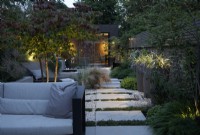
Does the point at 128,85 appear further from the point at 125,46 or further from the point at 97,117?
the point at 125,46

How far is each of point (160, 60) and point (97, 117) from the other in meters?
1.71

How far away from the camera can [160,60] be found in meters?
6.74

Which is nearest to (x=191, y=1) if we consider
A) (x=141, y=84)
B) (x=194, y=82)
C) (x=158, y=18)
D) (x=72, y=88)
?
(x=158, y=18)

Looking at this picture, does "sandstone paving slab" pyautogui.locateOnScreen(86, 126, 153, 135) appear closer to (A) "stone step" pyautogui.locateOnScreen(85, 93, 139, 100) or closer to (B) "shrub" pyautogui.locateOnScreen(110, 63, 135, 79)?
(A) "stone step" pyautogui.locateOnScreen(85, 93, 139, 100)

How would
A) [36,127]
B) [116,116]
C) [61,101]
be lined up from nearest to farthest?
1. [36,127]
2. [61,101]
3. [116,116]

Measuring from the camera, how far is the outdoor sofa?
414 centimetres

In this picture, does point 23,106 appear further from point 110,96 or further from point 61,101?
point 110,96

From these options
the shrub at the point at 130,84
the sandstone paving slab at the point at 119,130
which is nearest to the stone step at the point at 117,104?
the sandstone paving slab at the point at 119,130

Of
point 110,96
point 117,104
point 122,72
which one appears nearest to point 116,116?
point 117,104

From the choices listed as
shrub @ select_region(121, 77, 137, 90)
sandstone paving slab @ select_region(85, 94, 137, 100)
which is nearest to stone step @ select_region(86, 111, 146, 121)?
sandstone paving slab @ select_region(85, 94, 137, 100)

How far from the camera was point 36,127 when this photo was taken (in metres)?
4.14

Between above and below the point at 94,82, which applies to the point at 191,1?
above

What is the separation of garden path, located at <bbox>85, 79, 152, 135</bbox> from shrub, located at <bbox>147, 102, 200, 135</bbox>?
0.25 m

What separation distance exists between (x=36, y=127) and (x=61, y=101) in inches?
19.5
